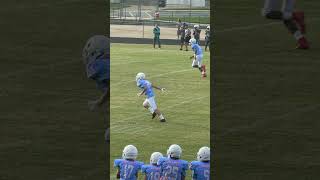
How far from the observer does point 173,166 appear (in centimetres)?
1045

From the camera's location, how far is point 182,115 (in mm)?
23234

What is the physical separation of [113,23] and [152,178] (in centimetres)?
4481

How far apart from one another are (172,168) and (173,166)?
0.03m

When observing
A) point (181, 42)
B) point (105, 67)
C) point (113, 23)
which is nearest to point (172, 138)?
point (105, 67)
